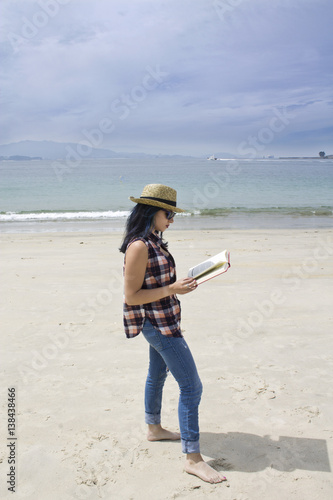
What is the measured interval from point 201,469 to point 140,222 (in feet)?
5.47

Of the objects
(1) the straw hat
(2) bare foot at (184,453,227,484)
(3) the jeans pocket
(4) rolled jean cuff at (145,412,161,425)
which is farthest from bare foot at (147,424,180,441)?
(1) the straw hat

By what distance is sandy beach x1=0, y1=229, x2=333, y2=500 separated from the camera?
307 centimetres

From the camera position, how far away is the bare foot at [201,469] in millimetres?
3010

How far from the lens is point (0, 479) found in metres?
3.07

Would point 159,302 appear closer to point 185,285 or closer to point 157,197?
point 185,285

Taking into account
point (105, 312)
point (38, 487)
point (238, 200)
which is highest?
point (238, 200)

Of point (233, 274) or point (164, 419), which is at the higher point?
point (233, 274)

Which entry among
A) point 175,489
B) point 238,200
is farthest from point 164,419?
point 238,200

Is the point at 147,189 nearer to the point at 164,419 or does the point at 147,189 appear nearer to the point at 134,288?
the point at 134,288

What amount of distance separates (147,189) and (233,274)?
585 cm

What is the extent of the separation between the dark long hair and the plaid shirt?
69mm

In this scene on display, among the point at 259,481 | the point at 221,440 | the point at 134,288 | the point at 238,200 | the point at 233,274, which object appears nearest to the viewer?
the point at 134,288

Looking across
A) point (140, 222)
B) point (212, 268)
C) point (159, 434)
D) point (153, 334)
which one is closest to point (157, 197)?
point (140, 222)

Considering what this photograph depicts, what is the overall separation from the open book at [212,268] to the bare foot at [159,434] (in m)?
1.40
